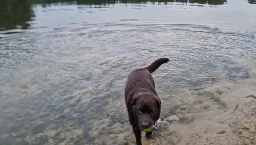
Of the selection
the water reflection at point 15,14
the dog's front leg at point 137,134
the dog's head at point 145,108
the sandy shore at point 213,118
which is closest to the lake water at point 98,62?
the water reflection at point 15,14

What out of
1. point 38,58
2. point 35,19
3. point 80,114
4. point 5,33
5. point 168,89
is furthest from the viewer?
point 35,19

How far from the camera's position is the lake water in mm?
7746

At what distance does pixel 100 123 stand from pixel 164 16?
540 inches

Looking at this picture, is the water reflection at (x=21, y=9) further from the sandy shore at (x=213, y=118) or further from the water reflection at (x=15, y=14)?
the sandy shore at (x=213, y=118)

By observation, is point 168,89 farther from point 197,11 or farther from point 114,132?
point 197,11

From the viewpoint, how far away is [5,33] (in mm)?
16219

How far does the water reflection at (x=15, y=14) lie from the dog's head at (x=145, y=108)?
534 inches

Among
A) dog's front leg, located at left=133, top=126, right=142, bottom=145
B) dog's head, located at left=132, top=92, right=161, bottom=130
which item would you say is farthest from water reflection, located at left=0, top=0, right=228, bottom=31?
dog's head, located at left=132, top=92, right=161, bottom=130

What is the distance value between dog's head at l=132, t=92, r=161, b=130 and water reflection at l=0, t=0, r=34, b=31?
1356cm

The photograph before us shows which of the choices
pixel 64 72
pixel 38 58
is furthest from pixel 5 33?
pixel 64 72

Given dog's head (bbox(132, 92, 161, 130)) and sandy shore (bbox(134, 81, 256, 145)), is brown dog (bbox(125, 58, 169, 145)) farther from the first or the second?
sandy shore (bbox(134, 81, 256, 145))

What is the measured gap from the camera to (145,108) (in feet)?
17.7

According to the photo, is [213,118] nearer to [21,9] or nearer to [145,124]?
[145,124]

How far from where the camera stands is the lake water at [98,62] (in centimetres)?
775
